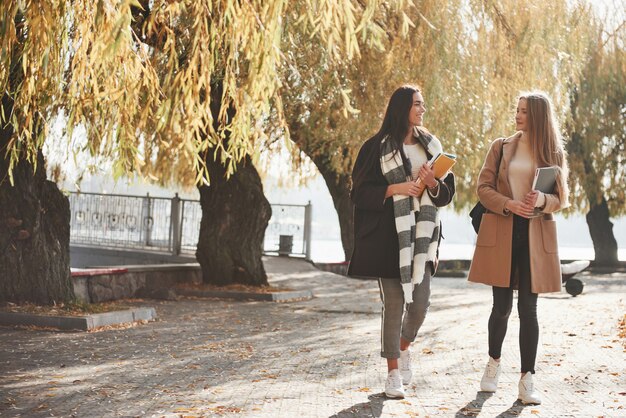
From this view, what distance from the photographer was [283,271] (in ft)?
69.1

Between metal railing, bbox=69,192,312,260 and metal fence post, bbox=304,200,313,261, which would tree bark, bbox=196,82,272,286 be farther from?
metal fence post, bbox=304,200,313,261

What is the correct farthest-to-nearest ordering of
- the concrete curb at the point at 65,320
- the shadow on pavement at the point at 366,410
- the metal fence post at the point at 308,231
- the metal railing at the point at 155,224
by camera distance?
the metal fence post at the point at 308,231 < the metal railing at the point at 155,224 < the concrete curb at the point at 65,320 < the shadow on pavement at the point at 366,410

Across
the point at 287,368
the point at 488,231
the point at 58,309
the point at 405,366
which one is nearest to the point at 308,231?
the point at 58,309

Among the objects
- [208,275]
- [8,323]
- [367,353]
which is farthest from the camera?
[208,275]

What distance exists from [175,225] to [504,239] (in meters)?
15.6

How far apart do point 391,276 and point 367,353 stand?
2.72 m

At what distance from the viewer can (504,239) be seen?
21.0ft

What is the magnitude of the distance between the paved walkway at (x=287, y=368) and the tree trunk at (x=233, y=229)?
2.87 m

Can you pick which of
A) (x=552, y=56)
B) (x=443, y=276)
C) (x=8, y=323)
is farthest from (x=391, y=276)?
(x=443, y=276)

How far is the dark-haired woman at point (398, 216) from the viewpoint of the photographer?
6273mm

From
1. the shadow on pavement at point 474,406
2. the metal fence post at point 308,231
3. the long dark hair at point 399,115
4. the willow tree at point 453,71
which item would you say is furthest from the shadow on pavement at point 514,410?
the metal fence post at point 308,231

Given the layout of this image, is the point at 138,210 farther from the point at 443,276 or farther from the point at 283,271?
the point at 443,276

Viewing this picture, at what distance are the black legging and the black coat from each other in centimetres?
49

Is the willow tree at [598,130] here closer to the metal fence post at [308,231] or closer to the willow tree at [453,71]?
the metal fence post at [308,231]
